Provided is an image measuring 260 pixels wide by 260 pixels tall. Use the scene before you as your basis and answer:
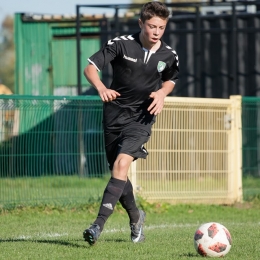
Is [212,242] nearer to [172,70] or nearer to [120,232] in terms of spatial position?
[172,70]

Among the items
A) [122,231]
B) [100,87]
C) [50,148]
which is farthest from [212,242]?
[50,148]

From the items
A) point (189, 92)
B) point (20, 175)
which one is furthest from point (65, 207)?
point (189, 92)

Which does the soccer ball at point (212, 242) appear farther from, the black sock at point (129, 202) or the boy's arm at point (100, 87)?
the boy's arm at point (100, 87)

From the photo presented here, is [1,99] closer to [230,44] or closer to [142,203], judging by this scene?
[142,203]

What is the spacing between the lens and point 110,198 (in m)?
7.68

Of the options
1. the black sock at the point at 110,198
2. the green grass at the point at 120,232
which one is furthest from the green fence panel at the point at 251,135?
the black sock at the point at 110,198

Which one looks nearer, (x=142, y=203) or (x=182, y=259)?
(x=182, y=259)

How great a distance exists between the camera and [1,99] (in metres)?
11.7

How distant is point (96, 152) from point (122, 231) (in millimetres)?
3342

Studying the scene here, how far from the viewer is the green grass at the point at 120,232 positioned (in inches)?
290

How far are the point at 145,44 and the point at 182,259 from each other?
7.47 ft

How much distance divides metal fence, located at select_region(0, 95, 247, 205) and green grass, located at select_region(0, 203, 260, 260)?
313 mm

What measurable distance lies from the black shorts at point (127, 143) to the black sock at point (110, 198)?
0.32m

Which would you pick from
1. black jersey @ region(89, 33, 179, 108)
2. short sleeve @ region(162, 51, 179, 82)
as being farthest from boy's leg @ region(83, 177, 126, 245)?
short sleeve @ region(162, 51, 179, 82)
